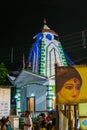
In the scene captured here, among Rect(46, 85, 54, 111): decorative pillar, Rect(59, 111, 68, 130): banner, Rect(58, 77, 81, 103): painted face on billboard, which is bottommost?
Rect(59, 111, 68, 130): banner

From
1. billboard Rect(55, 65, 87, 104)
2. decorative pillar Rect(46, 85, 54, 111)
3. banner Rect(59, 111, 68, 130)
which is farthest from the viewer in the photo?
decorative pillar Rect(46, 85, 54, 111)

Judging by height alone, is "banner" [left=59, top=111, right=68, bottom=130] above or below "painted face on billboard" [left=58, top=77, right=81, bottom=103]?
below

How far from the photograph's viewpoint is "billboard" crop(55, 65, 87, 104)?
35.0ft

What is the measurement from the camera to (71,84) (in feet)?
35.4

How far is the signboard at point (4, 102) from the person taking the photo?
18.7 meters

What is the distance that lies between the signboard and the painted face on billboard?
8333mm

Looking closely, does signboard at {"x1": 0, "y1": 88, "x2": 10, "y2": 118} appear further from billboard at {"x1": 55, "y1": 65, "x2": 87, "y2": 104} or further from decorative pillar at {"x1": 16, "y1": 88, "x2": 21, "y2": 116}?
decorative pillar at {"x1": 16, "y1": 88, "x2": 21, "y2": 116}

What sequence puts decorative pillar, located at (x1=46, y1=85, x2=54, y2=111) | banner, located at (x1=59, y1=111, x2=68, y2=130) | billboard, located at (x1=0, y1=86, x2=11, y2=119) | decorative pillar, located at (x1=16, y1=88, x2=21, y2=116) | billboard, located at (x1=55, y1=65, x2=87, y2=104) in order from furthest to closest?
decorative pillar, located at (x1=16, y1=88, x2=21, y2=116)
decorative pillar, located at (x1=46, y1=85, x2=54, y2=111)
billboard, located at (x1=0, y1=86, x2=11, y2=119)
banner, located at (x1=59, y1=111, x2=68, y2=130)
billboard, located at (x1=55, y1=65, x2=87, y2=104)

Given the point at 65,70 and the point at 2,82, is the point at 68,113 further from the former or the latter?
the point at 2,82

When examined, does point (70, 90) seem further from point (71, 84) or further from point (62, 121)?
point (62, 121)

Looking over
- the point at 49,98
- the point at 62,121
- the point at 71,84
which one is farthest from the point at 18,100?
the point at 71,84

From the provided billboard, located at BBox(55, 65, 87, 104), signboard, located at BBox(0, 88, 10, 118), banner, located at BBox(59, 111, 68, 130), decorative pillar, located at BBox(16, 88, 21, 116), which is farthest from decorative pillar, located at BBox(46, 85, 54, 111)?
billboard, located at BBox(55, 65, 87, 104)

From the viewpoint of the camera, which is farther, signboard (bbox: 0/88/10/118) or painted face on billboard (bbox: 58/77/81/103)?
signboard (bbox: 0/88/10/118)

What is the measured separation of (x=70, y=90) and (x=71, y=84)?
19 cm
